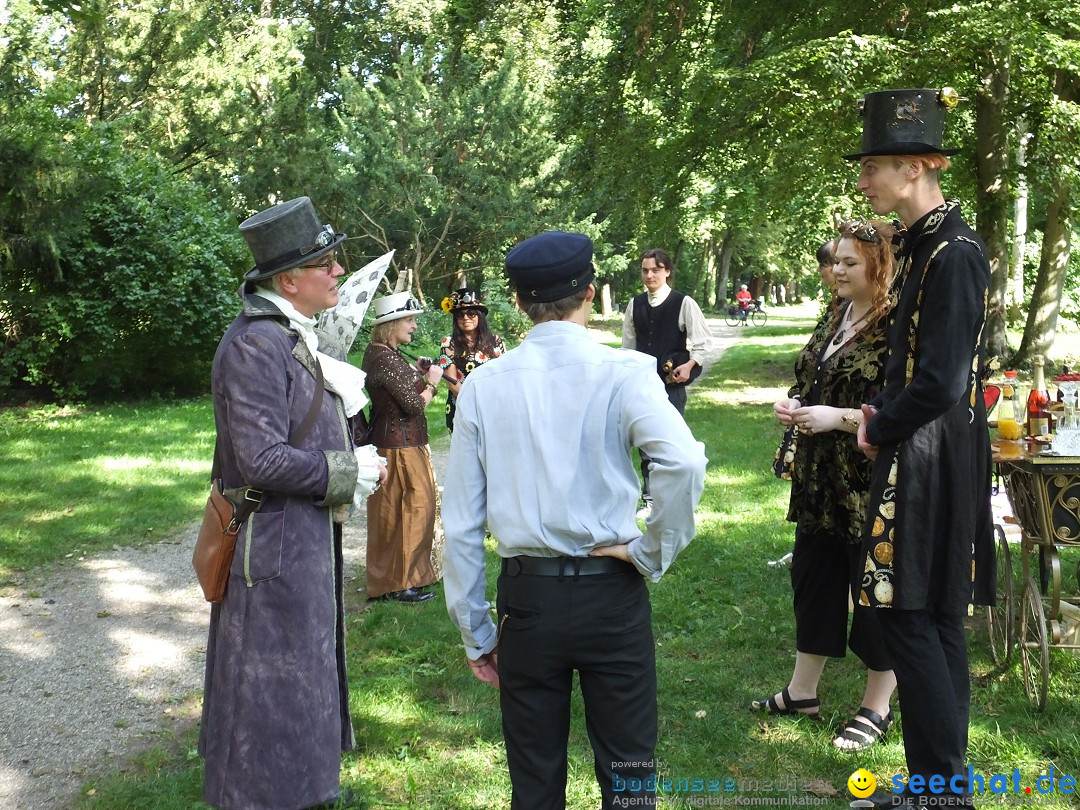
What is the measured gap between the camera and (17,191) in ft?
44.9

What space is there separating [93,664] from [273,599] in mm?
2842

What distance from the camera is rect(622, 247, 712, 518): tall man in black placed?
853cm

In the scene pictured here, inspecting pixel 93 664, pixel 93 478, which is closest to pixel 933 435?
pixel 93 664

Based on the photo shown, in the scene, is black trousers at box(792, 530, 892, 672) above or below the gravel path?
above

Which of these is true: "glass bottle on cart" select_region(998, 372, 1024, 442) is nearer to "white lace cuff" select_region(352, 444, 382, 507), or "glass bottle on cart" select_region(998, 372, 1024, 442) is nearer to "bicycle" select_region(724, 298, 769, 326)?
"white lace cuff" select_region(352, 444, 382, 507)

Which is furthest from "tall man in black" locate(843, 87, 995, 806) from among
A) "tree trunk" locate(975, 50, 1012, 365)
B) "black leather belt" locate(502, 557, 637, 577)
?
"tree trunk" locate(975, 50, 1012, 365)

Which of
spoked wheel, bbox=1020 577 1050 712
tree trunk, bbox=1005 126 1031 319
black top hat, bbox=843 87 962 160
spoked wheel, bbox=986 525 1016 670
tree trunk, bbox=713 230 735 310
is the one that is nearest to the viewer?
black top hat, bbox=843 87 962 160

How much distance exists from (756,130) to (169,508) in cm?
914

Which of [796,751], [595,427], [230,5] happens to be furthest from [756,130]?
[230,5]

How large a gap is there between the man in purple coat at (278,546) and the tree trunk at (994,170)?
34.1ft

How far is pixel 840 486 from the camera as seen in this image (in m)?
4.26

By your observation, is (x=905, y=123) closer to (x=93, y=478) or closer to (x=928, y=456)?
(x=928, y=456)

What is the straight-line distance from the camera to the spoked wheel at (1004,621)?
489 cm

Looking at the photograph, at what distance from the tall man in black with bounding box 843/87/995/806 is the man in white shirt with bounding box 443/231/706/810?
3.06 feet
